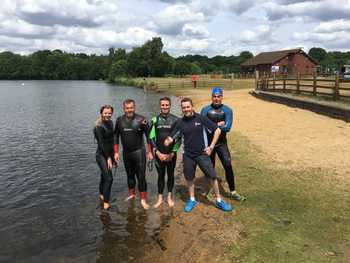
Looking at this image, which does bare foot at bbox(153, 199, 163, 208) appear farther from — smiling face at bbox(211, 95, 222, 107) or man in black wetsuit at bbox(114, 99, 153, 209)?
smiling face at bbox(211, 95, 222, 107)

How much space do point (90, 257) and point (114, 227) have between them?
899 mm

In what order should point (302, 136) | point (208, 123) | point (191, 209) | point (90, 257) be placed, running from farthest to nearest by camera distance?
point (302, 136), point (191, 209), point (208, 123), point (90, 257)

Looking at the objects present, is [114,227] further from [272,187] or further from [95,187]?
[272,187]

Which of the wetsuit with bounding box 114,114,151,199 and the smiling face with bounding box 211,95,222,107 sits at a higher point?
the smiling face with bounding box 211,95,222,107

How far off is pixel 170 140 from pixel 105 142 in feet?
4.92

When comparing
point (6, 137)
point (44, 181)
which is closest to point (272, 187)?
point (44, 181)

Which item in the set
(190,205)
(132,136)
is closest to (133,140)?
(132,136)

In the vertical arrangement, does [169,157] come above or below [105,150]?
below

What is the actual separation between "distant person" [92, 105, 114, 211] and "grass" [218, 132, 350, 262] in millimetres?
2758

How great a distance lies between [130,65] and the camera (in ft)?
328

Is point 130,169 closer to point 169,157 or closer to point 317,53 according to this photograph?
point 169,157

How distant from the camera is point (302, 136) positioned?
384 inches

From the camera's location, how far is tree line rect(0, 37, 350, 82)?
98125 mm

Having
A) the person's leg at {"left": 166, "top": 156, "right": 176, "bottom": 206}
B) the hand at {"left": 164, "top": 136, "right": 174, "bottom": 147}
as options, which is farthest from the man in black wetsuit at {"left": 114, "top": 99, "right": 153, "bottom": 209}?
the hand at {"left": 164, "top": 136, "right": 174, "bottom": 147}
